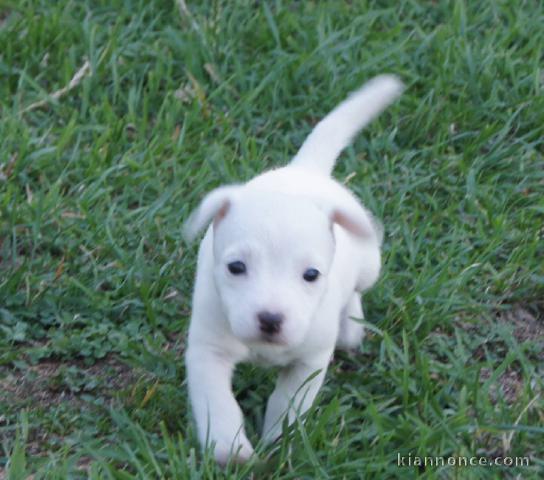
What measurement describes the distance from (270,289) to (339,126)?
3.83 ft

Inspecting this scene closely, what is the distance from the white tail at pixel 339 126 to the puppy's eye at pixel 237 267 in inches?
34.4

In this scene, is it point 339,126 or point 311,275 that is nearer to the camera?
point 311,275

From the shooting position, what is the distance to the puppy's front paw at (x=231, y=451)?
Result: 3299 millimetres

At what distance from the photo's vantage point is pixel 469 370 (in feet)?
12.7

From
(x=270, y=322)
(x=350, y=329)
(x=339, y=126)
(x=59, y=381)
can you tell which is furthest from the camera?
(x=339, y=126)

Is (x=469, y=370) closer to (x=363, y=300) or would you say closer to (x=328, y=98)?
(x=363, y=300)

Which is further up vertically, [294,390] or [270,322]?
[270,322]

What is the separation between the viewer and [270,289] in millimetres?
3223

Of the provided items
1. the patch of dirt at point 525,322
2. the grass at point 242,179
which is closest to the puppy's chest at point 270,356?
the grass at point 242,179

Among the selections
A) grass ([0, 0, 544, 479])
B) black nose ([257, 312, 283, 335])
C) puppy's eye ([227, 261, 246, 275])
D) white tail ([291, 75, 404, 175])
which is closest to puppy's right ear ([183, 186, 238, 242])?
puppy's eye ([227, 261, 246, 275])

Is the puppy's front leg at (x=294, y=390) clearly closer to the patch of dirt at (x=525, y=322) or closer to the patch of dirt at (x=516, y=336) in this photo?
the patch of dirt at (x=516, y=336)

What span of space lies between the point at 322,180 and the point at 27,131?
5.01 ft

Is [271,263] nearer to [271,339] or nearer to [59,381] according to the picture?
[271,339]

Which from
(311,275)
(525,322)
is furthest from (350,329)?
(311,275)
